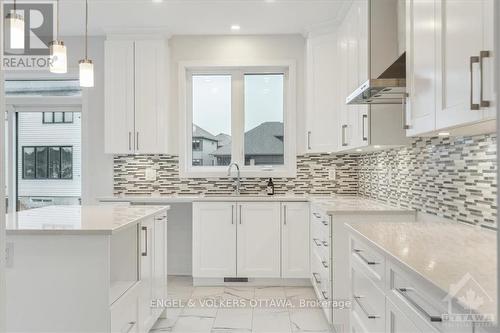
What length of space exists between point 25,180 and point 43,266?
3.42 meters

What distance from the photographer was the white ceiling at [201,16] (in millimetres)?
4039

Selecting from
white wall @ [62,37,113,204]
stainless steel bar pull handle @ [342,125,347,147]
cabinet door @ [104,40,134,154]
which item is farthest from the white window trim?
stainless steel bar pull handle @ [342,125,347,147]

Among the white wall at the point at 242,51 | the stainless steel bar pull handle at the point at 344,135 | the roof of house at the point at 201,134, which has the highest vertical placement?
the white wall at the point at 242,51

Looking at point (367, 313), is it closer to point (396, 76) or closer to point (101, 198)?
point (396, 76)

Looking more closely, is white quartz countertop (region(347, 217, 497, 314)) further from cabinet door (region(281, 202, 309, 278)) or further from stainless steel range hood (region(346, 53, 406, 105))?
cabinet door (region(281, 202, 309, 278))

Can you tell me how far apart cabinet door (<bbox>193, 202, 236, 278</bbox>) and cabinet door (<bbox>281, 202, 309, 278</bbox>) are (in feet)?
1.72

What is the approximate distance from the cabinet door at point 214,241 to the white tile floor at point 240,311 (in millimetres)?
190

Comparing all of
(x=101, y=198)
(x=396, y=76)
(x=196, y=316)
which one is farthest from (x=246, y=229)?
(x=396, y=76)

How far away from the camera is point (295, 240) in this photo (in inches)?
179

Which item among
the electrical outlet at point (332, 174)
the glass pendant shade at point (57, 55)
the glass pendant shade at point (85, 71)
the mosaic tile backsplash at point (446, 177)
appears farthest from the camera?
the electrical outlet at point (332, 174)

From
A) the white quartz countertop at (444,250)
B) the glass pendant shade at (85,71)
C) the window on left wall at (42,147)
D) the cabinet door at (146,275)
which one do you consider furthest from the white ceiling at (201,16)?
the white quartz countertop at (444,250)

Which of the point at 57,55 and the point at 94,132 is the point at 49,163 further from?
the point at 57,55

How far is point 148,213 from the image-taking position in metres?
2.97

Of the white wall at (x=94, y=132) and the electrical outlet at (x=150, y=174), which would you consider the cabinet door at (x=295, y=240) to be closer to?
the electrical outlet at (x=150, y=174)
